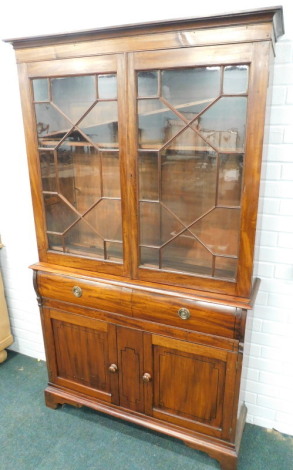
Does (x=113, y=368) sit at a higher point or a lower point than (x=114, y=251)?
lower

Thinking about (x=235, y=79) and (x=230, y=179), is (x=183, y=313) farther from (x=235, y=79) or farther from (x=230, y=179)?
(x=235, y=79)

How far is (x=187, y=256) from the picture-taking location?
1453 mm

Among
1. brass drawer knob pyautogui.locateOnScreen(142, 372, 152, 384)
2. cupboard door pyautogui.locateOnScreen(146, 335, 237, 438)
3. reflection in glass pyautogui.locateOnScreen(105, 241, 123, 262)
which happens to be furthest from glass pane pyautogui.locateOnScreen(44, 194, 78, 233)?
brass drawer knob pyautogui.locateOnScreen(142, 372, 152, 384)

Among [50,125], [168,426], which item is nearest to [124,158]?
[50,125]

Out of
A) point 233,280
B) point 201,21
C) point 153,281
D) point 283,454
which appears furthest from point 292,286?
point 201,21

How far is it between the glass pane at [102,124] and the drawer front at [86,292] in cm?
62

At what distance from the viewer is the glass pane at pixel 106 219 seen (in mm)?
1523

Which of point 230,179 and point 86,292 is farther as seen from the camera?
point 86,292

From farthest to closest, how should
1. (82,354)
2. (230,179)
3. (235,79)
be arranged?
1. (82,354)
2. (230,179)
3. (235,79)

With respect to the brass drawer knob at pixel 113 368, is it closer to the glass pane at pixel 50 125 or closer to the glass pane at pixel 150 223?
the glass pane at pixel 150 223

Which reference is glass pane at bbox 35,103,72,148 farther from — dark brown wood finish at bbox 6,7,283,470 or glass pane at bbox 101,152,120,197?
glass pane at bbox 101,152,120,197

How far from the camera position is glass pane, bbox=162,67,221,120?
48.3 inches

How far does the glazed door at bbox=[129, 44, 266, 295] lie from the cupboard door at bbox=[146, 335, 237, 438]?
30 cm

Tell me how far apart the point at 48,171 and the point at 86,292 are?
586mm
